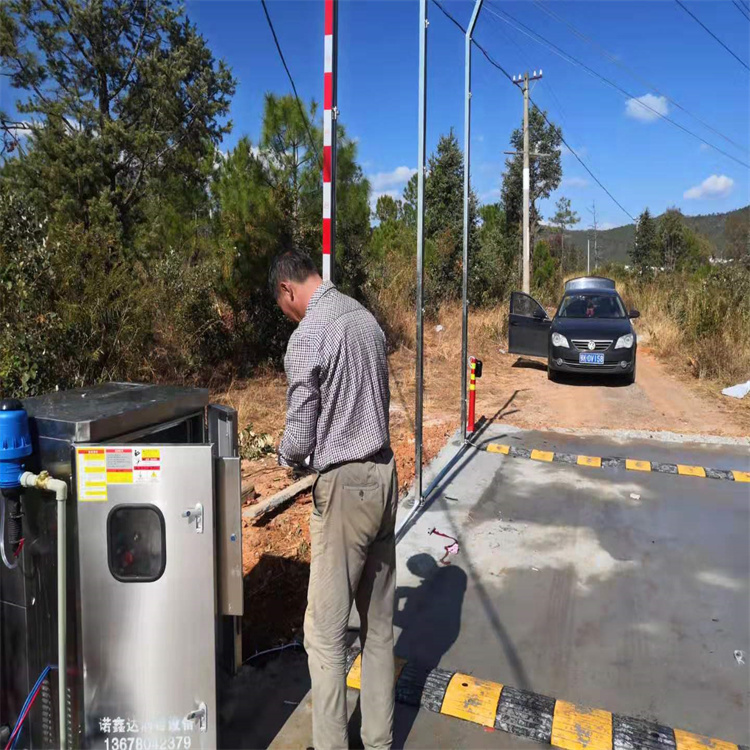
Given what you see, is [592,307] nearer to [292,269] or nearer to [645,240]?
[292,269]

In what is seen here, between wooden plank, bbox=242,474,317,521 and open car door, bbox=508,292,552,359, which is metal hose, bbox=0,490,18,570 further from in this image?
open car door, bbox=508,292,552,359

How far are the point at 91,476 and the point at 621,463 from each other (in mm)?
5556

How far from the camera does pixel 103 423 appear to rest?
2.15 meters

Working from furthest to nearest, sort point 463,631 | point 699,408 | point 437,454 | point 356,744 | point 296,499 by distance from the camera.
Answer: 1. point 699,408
2. point 437,454
3. point 296,499
4. point 463,631
5. point 356,744

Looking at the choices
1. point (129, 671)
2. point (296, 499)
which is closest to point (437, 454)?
point (296, 499)

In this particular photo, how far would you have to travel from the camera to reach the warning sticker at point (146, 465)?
2.10 m

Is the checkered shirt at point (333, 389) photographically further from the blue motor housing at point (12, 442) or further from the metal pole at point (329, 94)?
the metal pole at point (329, 94)

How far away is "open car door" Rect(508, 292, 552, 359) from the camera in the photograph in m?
12.3

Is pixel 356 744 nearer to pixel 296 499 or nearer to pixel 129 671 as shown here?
pixel 129 671

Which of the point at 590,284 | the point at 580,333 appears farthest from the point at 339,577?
the point at 590,284

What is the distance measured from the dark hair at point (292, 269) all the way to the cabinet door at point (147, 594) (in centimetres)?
77

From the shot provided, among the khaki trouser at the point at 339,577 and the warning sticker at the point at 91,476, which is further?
the khaki trouser at the point at 339,577

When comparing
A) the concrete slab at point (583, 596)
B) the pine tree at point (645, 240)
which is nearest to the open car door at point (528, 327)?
the concrete slab at point (583, 596)

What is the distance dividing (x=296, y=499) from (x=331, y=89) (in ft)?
10.9
